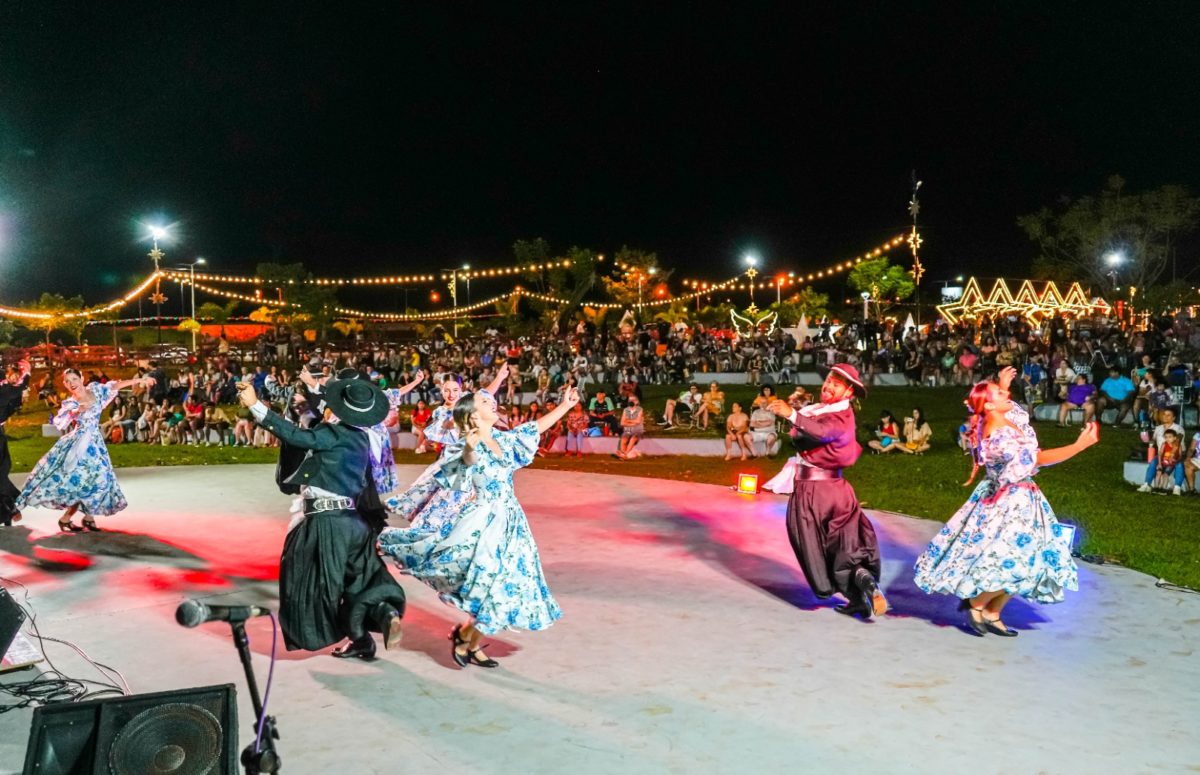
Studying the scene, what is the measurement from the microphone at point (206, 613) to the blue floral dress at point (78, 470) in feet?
25.5

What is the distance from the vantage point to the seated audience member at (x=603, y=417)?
19.7 meters

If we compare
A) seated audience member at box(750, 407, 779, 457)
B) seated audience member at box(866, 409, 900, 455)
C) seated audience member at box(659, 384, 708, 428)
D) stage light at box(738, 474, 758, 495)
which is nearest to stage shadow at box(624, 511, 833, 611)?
stage light at box(738, 474, 758, 495)

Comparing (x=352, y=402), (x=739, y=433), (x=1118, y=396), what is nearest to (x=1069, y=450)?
(x=352, y=402)

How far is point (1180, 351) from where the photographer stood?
23.2 meters

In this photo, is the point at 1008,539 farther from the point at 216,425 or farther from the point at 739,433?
the point at 216,425

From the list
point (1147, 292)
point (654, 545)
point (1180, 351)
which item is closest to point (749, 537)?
point (654, 545)

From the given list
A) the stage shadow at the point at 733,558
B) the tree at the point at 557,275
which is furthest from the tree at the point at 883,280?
the stage shadow at the point at 733,558

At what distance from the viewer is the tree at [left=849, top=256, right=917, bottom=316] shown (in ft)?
231

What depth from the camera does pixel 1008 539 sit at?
6.70 m

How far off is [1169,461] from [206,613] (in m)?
13.4

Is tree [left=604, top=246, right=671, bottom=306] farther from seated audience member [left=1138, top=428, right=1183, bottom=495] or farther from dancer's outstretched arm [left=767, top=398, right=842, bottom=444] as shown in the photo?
dancer's outstretched arm [left=767, top=398, right=842, bottom=444]

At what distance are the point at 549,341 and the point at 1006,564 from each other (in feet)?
88.3

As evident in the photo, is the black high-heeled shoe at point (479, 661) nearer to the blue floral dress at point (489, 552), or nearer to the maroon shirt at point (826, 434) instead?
the blue floral dress at point (489, 552)

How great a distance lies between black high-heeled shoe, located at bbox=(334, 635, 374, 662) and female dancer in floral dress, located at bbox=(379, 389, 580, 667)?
0.50m
